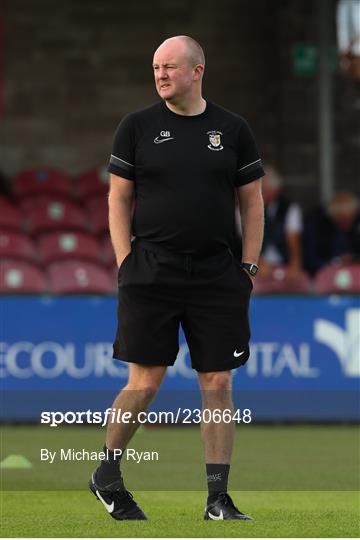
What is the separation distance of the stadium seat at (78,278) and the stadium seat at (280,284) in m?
1.29

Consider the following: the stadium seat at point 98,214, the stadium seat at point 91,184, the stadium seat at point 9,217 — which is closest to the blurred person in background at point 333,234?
the stadium seat at point 98,214

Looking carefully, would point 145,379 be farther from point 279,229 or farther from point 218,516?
point 279,229

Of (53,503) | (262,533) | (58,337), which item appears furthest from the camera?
(58,337)

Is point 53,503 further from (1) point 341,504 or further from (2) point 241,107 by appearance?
(2) point 241,107

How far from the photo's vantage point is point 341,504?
7.52 meters

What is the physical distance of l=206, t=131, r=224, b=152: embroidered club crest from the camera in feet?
20.7

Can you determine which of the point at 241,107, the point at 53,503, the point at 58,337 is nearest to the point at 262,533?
the point at 53,503

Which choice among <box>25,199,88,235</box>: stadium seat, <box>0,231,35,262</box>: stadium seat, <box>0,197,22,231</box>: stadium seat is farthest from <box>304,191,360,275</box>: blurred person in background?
<box>0,197,22,231</box>: stadium seat

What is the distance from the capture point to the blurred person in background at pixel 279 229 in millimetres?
13898

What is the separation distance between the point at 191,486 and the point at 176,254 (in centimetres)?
242

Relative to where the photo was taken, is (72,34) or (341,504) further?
(72,34)

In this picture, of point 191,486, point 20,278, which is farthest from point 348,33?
point 191,486

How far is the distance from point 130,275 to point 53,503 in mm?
1606

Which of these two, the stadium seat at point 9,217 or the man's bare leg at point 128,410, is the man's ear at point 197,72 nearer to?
the man's bare leg at point 128,410
